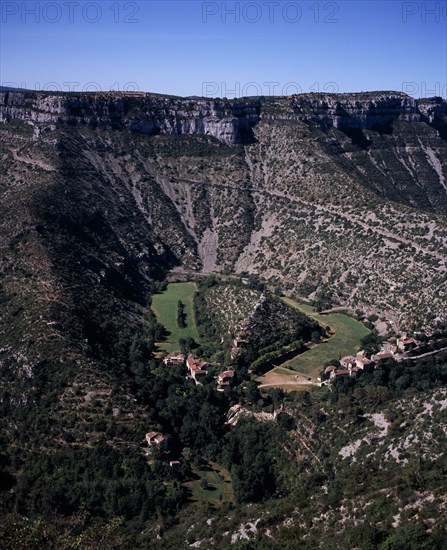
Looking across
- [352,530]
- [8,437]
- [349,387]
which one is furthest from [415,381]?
[8,437]

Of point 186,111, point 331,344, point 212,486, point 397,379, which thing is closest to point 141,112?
point 186,111

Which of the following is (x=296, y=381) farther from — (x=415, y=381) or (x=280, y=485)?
(x=280, y=485)

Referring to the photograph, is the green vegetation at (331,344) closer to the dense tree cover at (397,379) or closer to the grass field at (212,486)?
the dense tree cover at (397,379)

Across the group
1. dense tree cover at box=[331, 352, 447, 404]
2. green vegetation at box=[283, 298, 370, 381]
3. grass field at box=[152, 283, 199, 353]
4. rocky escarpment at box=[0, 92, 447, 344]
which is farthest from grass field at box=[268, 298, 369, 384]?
grass field at box=[152, 283, 199, 353]

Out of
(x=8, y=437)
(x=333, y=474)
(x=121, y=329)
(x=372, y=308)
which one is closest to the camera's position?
(x=333, y=474)

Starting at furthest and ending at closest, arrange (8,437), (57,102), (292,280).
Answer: (57,102) → (292,280) → (8,437)

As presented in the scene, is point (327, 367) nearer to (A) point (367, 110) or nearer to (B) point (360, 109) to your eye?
(B) point (360, 109)

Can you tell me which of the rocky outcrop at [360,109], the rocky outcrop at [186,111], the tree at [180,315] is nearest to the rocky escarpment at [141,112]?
the rocky outcrop at [186,111]
